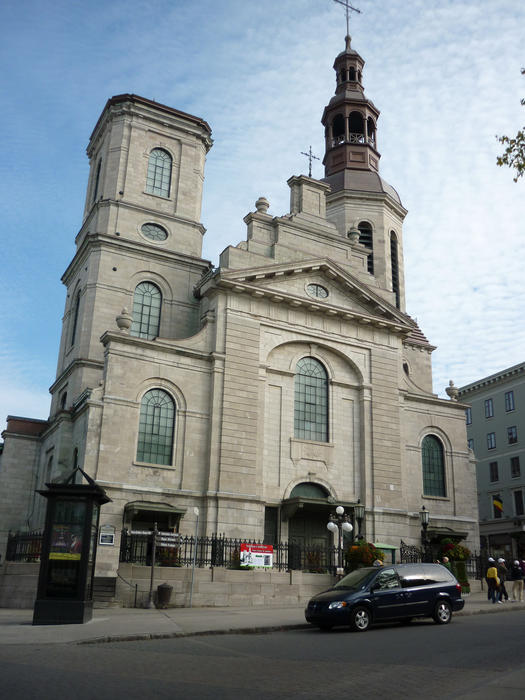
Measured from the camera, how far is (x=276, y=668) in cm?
1079

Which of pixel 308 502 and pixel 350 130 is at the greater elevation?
pixel 350 130

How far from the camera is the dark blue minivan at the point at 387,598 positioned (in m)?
16.8

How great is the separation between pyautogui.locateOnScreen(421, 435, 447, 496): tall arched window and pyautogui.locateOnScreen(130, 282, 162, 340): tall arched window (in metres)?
16.1

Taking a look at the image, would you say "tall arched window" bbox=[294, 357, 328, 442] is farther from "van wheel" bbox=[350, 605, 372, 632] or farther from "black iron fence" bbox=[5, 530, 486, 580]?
"van wheel" bbox=[350, 605, 372, 632]

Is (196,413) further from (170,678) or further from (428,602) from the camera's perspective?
(170,678)

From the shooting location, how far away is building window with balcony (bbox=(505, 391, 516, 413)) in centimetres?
5775

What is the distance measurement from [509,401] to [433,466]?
77.8 feet

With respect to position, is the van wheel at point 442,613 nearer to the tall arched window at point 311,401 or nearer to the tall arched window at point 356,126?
the tall arched window at point 311,401

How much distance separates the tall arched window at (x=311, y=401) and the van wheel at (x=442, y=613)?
15.5m

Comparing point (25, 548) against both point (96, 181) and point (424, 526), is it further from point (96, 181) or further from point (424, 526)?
point (96, 181)

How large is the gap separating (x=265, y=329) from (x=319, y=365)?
144 inches

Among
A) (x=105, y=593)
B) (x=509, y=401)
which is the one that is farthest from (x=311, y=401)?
(x=509, y=401)

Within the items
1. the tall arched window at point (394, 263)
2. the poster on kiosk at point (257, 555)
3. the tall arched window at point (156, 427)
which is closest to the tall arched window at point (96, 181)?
the tall arched window at point (156, 427)

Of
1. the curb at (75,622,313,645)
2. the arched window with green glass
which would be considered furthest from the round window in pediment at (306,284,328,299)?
the curb at (75,622,313,645)
